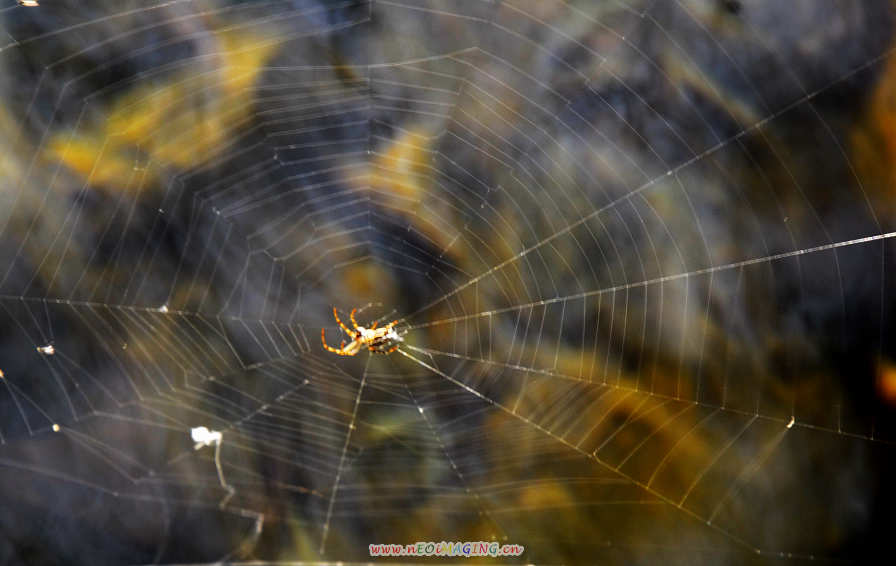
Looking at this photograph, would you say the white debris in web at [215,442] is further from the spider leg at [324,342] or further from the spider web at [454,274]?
the spider leg at [324,342]

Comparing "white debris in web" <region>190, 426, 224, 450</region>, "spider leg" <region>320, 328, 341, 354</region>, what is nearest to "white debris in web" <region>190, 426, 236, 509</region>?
"white debris in web" <region>190, 426, 224, 450</region>

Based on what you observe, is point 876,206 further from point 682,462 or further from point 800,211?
point 682,462

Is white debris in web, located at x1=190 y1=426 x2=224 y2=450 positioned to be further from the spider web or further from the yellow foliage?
the yellow foliage

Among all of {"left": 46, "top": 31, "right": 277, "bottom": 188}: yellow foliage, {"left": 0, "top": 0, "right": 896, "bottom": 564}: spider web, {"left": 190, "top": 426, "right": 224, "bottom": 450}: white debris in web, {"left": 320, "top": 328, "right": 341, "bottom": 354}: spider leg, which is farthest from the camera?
{"left": 320, "top": 328, "right": 341, "bottom": 354}: spider leg

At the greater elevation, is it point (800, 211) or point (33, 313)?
point (33, 313)

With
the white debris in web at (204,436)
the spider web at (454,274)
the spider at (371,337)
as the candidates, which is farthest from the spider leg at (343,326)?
the white debris in web at (204,436)

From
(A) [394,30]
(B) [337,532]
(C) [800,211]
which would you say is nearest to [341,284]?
(B) [337,532]
